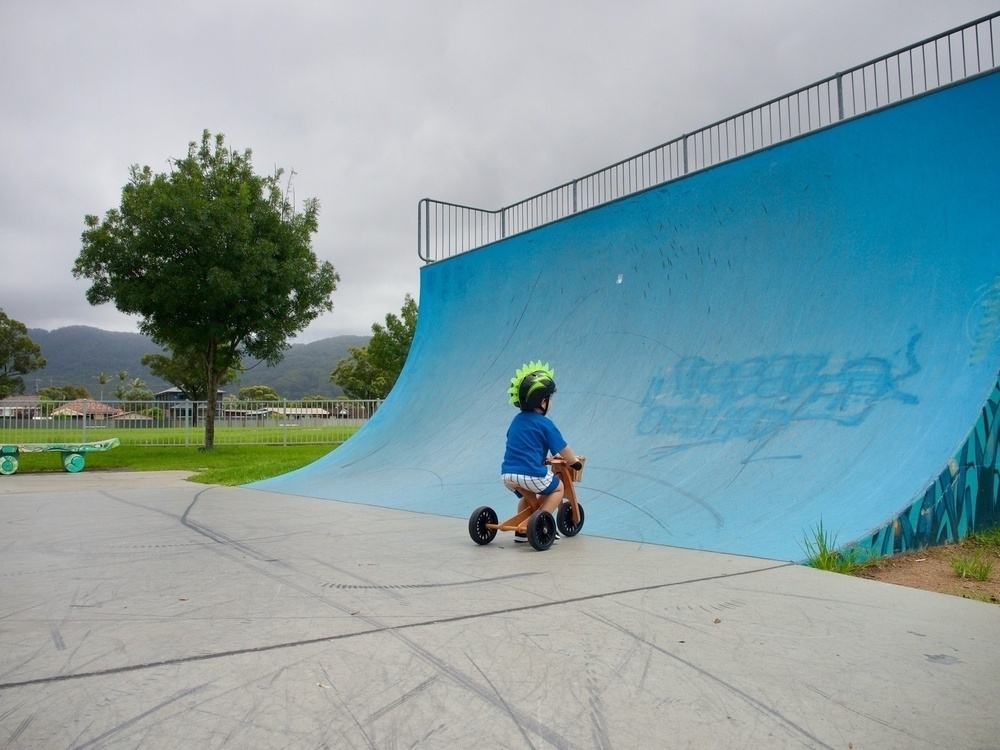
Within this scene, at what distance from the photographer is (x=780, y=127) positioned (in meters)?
9.27

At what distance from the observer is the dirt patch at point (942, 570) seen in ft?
13.8

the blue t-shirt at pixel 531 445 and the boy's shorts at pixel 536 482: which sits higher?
the blue t-shirt at pixel 531 445

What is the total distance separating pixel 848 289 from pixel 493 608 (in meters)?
5.42

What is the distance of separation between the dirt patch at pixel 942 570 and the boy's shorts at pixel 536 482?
222 cm

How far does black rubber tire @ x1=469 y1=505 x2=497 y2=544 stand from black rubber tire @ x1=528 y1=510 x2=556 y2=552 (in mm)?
436

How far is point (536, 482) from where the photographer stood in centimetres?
564

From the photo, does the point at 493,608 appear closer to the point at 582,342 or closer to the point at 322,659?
the point at 322,659

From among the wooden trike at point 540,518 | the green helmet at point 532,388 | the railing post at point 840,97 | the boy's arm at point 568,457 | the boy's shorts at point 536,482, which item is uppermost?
the railing post at point 840,97

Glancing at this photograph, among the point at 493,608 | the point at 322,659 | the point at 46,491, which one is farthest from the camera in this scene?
the point at 46,491

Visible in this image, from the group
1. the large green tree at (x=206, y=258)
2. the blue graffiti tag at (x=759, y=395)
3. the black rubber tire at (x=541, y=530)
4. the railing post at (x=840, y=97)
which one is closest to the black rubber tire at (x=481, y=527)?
Answer: the black rubber tire at (x=541, y=530)

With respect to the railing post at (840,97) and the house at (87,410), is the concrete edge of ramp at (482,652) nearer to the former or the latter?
the railing post at (840,97)

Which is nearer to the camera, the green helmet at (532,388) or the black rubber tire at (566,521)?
the green helmet at (532,388)

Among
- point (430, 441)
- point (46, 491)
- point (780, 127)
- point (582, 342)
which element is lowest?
point (46, 491)

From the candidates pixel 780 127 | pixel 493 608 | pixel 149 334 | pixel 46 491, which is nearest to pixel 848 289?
pixel 780 127
